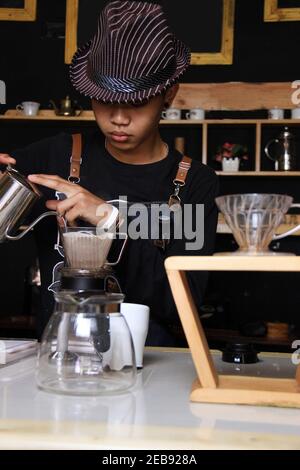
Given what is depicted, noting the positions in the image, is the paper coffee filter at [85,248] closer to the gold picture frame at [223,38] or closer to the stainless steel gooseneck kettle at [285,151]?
the stainless steel gooseneck kettle at [285,151]

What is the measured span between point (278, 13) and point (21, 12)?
174 centimetres

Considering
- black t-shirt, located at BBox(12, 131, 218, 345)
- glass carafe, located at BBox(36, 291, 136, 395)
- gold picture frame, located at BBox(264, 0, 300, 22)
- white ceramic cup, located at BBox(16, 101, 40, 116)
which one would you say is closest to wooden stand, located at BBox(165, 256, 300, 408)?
glass carafe, located at BBox(36, 291, 136, 395)

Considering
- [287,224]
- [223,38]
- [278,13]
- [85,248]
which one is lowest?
[287,224]

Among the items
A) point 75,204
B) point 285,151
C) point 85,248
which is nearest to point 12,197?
point 75,204

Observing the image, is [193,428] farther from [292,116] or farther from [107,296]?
[292,116]

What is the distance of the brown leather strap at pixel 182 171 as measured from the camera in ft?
6.48

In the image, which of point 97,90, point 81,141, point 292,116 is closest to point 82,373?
point 97,90

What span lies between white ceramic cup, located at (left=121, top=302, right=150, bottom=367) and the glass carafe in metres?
0.13

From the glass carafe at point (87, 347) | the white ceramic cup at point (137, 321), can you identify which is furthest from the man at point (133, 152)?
the glass carafe at point (87, 347)

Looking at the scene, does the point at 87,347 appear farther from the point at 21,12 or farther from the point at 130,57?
the point at 21,12

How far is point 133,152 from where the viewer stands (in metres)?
1.97

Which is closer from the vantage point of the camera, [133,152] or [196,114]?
[133,152]

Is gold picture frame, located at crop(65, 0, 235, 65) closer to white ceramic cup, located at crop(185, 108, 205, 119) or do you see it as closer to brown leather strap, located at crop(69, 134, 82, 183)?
white ceramic cup, located at crop(185, 108, 205, 119)
